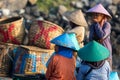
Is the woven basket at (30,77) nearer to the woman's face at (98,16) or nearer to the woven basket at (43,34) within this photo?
the woman's face at (98,16)

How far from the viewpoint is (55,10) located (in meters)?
16.8

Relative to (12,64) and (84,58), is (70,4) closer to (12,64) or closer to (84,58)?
(12,64)

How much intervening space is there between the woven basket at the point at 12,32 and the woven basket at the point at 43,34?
274mm

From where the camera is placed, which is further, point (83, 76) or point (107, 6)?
point (107, 6)

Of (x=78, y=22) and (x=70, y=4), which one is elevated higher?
(x=70, y=4)

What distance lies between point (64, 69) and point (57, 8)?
10882 millimetres

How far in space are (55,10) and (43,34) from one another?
9.13 metres

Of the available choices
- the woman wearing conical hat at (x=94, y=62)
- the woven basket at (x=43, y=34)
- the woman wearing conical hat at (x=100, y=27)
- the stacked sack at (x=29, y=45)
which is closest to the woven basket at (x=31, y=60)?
the stacked sack at (x=29, y=45)

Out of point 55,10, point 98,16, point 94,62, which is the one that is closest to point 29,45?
point 98,16

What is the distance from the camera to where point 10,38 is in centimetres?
785

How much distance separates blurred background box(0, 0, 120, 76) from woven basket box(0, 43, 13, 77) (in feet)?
22.8

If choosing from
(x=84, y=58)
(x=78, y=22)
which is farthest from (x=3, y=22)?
(x=84, y=58)

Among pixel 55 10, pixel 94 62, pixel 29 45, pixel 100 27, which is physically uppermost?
pixel 55 10

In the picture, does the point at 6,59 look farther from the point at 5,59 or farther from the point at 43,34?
the point at 43,34
